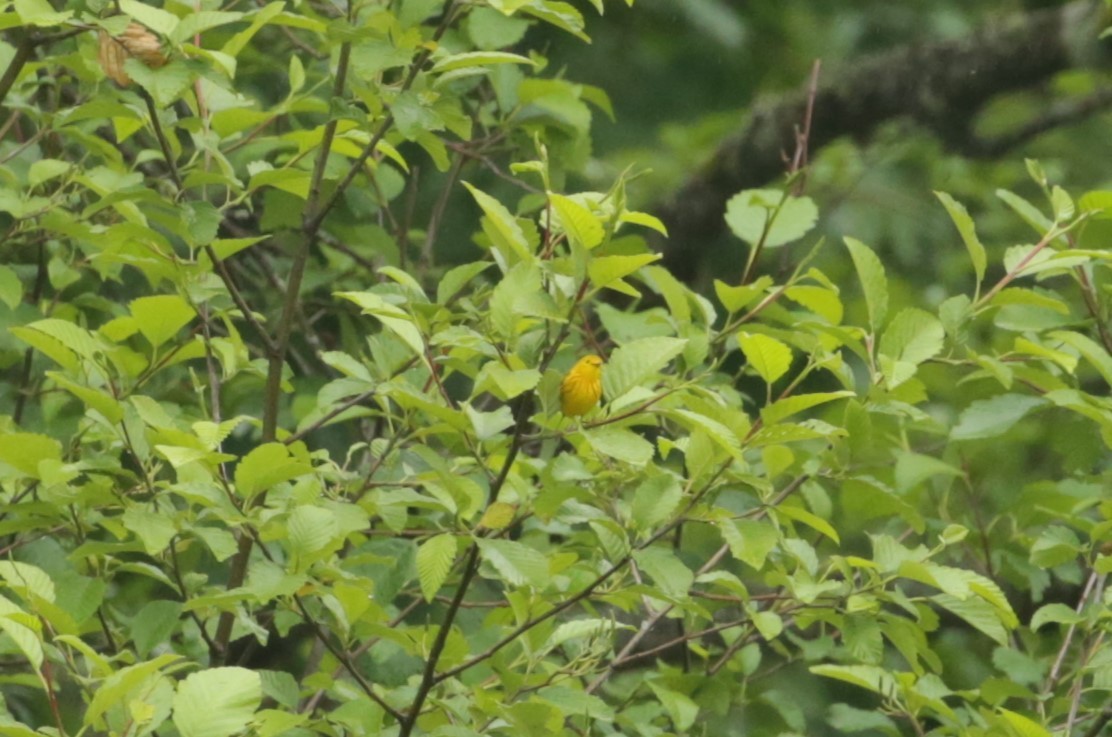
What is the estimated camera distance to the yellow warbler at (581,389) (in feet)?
4.58

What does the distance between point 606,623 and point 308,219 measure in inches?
18.7

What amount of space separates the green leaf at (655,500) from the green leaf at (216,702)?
0.40 metres

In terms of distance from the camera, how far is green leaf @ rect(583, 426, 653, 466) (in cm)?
138

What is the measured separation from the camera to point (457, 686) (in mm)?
1658

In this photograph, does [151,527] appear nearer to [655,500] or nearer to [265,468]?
[265,468]

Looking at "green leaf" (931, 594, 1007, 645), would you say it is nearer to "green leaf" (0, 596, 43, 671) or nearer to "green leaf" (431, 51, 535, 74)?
"green leaf" (431, 51, 535, 74)

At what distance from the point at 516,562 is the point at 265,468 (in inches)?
9.1

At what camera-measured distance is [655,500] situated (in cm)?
151

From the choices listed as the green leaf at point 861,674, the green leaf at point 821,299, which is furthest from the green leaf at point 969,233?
the green leaf at point 861,674

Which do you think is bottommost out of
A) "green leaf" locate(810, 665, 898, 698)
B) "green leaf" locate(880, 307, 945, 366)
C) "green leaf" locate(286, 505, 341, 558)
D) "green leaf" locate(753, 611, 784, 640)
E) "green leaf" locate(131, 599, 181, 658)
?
"green leaf" locate(810, 665, 898, 698)

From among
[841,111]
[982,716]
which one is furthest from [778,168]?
[982,716]

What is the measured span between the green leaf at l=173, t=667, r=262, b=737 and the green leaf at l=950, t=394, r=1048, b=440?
1.08 meters

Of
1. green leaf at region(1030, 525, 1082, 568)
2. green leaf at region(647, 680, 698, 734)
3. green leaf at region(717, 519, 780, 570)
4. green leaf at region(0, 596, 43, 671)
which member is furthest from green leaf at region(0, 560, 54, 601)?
green leaf at region(1030, 525, 1082, 568)

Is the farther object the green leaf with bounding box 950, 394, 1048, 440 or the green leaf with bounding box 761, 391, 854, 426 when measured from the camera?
the green leaf with bounding box 950, 394, 1048, 440
